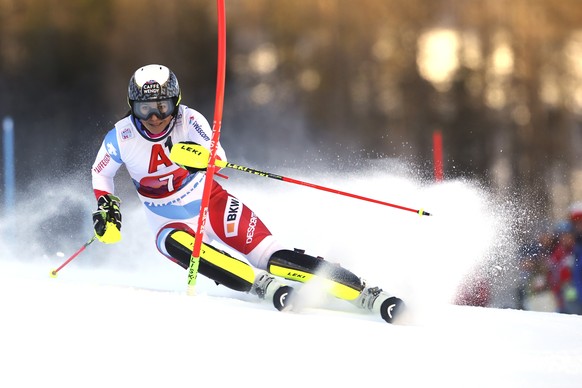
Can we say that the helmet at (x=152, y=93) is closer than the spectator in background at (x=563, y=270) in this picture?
Yes

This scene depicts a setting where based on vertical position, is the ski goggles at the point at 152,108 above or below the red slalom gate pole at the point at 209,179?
above

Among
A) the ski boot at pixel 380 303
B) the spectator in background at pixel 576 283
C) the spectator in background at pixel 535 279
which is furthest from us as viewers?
the spectator in background at pixel 535 279

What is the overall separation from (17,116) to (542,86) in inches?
265

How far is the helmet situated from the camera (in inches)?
173

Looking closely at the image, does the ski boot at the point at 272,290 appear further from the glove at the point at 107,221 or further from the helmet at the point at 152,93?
the helmet at the point at 152,93

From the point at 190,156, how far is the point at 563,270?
2803 mm

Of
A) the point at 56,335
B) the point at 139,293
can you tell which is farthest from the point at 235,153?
the point at 56,335

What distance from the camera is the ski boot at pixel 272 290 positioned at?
4.20m

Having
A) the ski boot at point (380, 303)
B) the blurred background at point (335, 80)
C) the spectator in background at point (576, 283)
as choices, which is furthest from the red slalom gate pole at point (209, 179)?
the blurred background at point (335, 80)

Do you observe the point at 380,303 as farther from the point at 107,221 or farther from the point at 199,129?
the point at 107,221

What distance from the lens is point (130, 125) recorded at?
459 cm

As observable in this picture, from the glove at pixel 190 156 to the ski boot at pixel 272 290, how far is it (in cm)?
68

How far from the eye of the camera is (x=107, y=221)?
4.41 meters

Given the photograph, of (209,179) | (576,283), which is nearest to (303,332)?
(209,179)
